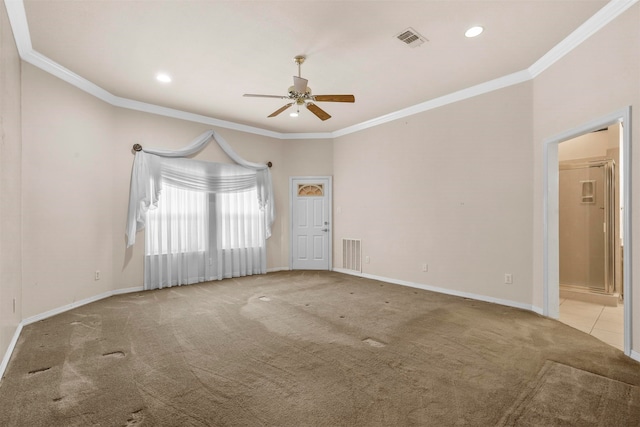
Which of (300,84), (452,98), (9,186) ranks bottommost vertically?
(9,186)

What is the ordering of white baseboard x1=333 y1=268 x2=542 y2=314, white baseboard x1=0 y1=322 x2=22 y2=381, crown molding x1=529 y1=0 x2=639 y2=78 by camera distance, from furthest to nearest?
white baseboard x1=333 y1=268 x2=542 y2=314 < crown molding x1=529 y1=0 x2=639 y2=78 < white baseboard x1=0 y1=322 x2=22 y2=381

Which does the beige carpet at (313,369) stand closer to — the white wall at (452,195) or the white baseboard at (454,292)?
the white baseboard at (454,292)

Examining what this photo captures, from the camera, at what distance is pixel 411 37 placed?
3.08 metres

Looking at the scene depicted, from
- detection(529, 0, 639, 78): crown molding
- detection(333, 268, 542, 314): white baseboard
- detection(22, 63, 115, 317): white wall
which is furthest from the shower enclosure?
detection(22, 63, 115, 317): white wall

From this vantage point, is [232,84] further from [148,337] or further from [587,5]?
[587,5]

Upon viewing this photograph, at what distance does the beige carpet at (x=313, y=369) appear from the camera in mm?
1844

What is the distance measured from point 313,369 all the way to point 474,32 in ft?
11.4

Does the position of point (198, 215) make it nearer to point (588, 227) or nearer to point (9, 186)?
point (9, 186)

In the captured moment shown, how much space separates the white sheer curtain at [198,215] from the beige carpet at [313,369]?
135cm

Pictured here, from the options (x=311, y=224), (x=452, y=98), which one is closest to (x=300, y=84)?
(x=452, y=98)

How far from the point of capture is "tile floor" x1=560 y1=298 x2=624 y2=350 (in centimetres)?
310

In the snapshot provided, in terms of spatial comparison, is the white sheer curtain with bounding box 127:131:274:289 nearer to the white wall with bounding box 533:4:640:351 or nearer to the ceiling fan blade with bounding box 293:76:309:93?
the ceiling fan blade with bounding box 293:76:309:93

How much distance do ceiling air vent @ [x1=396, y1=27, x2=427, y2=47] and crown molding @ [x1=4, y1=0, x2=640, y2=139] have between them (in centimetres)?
152

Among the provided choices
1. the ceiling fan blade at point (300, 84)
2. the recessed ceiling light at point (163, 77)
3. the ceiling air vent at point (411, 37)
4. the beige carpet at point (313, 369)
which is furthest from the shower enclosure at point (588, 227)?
the recessed ceiling light at point (163, 77)
